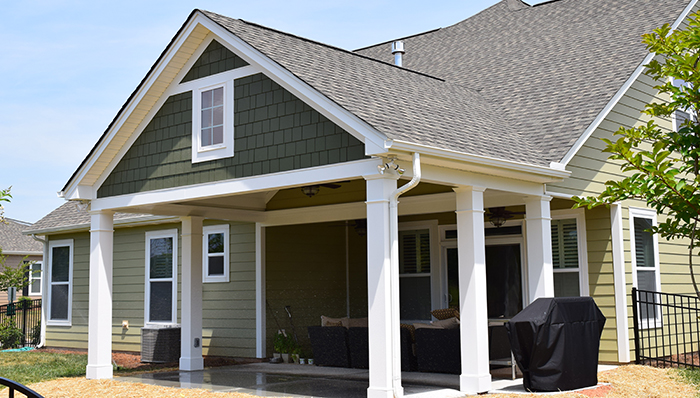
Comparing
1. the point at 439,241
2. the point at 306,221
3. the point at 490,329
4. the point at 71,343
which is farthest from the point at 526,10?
the point at 71,343

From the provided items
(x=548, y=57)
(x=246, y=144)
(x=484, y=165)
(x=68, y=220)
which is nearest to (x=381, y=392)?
(x=484, y=165)

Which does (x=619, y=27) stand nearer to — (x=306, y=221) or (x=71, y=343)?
(x=306, y=221)

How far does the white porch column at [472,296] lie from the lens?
27.1ft

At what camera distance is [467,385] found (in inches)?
325

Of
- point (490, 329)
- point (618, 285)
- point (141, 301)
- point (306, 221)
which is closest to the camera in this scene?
point (490, 329)

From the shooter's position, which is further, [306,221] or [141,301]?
[141,301]

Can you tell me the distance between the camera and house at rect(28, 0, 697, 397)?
27.4ft

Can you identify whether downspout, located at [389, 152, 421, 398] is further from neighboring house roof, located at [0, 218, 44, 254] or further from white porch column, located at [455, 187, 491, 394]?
neighboring house roof, located at [0, 218, 44, 254]

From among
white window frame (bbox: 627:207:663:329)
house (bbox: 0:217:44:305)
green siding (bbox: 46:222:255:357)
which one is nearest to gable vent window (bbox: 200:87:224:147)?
green siding (bbox: 46:222:255:357)

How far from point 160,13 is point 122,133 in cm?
449

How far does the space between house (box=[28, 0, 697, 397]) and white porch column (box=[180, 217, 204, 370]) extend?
0.03 meters

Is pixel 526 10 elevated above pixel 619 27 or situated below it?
above

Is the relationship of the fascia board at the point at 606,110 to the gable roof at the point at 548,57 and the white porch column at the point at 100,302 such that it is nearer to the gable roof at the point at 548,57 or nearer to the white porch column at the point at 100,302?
the gable roof at the point at 548,57

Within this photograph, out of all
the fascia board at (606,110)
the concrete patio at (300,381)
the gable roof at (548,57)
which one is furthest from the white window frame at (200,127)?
the fascia board at (606,110)
